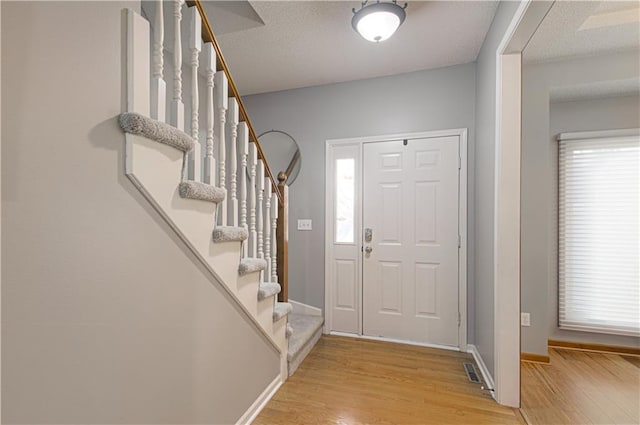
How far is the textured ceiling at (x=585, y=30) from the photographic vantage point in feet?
5.85

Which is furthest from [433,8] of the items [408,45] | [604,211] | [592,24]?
[604,211]

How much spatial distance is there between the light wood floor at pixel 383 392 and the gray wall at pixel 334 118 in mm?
631

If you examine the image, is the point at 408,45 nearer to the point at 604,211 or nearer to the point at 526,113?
the point at 526,113

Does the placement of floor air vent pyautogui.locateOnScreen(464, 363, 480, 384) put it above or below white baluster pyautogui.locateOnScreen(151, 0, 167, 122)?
below

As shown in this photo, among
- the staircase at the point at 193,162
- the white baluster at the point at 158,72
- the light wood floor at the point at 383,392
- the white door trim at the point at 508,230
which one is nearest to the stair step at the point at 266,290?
the staircase at the point at 193,162

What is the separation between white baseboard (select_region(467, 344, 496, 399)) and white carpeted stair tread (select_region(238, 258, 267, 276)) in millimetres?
1816

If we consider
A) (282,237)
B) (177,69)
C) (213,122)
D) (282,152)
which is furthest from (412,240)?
(177,69)

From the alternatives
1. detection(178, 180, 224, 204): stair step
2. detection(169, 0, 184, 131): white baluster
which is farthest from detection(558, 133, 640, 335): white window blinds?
detection(169, 0, 184, 131): white baluster

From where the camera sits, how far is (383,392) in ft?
6.45

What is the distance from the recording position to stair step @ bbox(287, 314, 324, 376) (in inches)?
87.9

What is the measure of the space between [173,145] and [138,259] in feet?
1.50

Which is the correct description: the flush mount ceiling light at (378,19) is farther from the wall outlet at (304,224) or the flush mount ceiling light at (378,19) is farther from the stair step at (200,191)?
the wall outlet at (304,224)

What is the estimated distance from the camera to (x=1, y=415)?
2.08ft

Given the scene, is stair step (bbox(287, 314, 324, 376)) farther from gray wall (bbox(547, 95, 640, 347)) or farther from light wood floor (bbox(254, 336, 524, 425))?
gray wall (bbox(547, 95, 640, 347))
